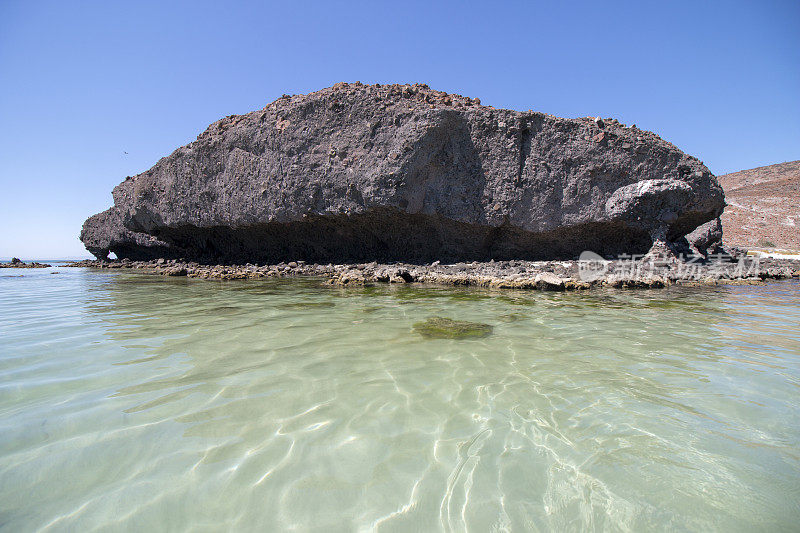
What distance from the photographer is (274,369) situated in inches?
118

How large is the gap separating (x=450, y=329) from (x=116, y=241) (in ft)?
97.0

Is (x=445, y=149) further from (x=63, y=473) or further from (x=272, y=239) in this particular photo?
(x=63, y=473)

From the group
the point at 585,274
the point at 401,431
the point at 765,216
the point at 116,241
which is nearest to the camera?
the point at 401,431

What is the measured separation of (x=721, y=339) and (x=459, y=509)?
4037 millimetres

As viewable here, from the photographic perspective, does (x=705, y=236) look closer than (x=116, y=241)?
Yes

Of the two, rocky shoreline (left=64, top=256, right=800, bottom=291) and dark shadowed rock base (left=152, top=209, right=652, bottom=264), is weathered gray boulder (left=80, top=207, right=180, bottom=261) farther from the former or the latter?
rocky shoreline (left=64, top=256, right=800, bottom=291)

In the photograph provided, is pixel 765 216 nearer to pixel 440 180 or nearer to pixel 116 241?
pixel 440 180

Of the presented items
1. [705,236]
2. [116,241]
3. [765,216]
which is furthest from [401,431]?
[765,216]

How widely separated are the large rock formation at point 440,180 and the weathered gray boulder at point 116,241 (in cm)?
1029

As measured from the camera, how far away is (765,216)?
86.5 feet

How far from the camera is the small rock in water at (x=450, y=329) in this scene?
159 inches

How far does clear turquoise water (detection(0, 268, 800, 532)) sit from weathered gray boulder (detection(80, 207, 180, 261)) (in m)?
23.8

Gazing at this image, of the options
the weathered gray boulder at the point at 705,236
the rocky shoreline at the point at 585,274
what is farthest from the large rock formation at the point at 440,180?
the weathered gray boulder at the point at 705,236

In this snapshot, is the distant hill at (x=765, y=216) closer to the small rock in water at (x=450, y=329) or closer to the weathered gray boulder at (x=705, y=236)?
the weathered gray boulder at (x=705, y=236)
